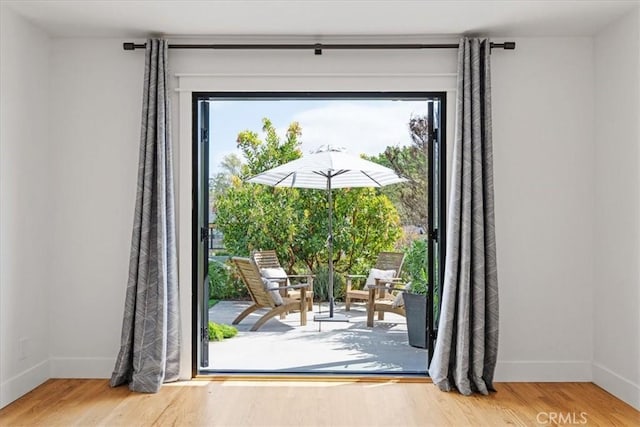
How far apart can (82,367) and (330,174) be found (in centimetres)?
341

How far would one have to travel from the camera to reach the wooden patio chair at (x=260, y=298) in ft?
19.0

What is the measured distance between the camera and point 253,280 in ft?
19.2

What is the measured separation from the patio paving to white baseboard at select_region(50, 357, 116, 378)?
2.51 feet

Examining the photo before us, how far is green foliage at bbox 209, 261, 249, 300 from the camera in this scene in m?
6.67

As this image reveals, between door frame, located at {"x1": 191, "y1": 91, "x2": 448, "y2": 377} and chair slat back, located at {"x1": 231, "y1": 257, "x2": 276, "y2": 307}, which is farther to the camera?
chair slat back, located at {"x1": 231, "y1": 257, "x2": 276, "y2": 307}

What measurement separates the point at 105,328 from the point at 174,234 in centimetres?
88

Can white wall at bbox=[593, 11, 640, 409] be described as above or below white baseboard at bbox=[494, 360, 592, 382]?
above

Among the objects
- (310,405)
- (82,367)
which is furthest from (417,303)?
(82,367)

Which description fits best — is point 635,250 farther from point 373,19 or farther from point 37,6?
point 37,6

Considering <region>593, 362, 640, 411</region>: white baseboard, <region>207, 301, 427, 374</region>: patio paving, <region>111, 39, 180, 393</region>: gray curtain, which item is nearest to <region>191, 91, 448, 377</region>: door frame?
<region>111, 39, 180, 393</region>: gray curtain

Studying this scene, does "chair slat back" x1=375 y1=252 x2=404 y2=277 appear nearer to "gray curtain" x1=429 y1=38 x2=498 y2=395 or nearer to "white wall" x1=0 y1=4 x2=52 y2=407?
"gray curtain" x1=429 y1=38 x2=498 y2=395

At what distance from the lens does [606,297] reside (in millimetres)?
3996

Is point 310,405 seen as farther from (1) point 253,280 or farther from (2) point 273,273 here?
(2) point 273,273

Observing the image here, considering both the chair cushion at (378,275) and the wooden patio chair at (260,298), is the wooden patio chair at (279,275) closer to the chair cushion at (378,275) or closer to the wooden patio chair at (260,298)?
the wooden patio chair at (260,298)
